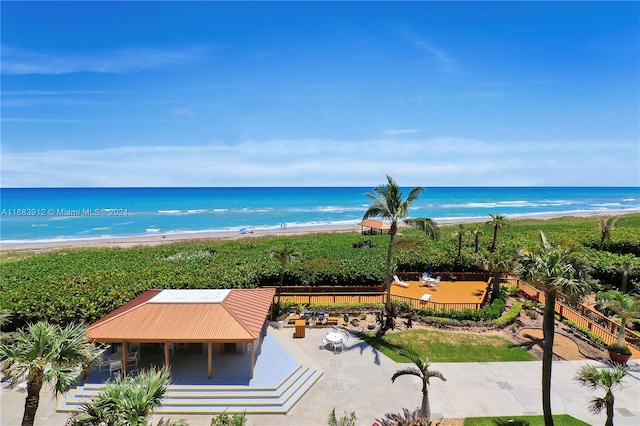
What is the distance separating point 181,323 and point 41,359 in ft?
19.4

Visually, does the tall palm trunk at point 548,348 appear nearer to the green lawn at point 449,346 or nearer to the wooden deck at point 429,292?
the green lawn at point 449,346

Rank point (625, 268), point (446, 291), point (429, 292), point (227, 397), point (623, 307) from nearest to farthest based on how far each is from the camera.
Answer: point (227, 397) → point (623, 307) → point (625, 268) → point (429, 292) → point (446, 291)

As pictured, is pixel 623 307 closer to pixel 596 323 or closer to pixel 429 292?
pixel 596 323

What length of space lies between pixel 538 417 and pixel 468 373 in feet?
9.73

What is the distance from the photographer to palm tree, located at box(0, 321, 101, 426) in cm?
759

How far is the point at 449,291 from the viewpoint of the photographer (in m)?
23.8

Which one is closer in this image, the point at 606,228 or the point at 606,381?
the point at 606,381

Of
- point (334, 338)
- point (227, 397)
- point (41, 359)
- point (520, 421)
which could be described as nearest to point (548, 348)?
point (520, 421)

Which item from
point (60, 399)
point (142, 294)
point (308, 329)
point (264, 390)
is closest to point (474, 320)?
point (308, 329)

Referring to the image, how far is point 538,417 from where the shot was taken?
1146 cm

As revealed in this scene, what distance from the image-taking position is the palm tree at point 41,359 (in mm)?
7586

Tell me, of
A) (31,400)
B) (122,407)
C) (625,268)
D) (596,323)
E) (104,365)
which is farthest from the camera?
(625,268)

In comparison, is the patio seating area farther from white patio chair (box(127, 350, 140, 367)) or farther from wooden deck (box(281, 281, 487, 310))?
white patio chair (box(127, 350, 140, 367))

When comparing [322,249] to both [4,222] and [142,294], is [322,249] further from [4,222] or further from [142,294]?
[4,222]
